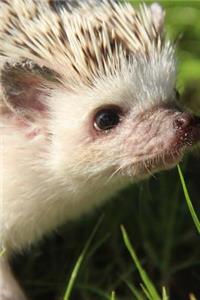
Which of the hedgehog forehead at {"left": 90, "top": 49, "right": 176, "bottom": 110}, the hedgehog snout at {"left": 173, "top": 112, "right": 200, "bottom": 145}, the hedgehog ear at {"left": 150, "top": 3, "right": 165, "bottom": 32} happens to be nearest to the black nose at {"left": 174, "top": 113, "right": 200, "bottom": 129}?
the hedgehog snout at {"left": 173, "top": 112, "right": 200, "bottom": 145}

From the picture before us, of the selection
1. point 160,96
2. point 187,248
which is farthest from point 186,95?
point 160,96

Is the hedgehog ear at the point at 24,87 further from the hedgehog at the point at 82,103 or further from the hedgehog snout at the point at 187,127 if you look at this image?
the hedgehog snout at the point at 187,127

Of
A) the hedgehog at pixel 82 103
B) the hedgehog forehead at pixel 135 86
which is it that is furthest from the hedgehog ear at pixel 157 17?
the hedgehog forehead at pixel 135 86

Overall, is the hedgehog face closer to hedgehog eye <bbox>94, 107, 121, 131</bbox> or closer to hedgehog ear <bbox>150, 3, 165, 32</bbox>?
hedgehog eye <bbox>94, 107, 121, 131</bbox>

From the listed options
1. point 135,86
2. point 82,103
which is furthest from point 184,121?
point 82,103

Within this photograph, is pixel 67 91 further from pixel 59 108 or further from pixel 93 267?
pixel 93 267

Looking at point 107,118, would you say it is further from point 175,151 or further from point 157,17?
point 157,17

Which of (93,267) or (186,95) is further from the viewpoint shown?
(186,95)
